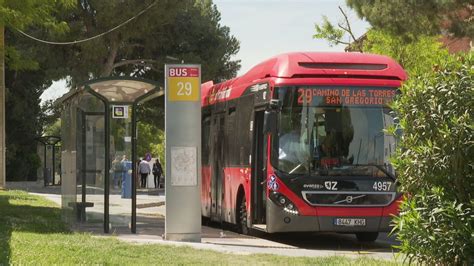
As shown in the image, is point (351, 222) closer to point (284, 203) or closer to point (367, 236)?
point (284, 203)

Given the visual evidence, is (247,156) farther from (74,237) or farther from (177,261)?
(177,261)

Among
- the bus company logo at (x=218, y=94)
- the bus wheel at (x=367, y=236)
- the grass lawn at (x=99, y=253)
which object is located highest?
the bus company logo at (x=218, y=94)

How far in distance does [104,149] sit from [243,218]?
10.1 feet

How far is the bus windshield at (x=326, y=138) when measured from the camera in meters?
15.1

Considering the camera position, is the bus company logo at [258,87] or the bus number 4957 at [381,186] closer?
the bus number 4957 at [381,186]

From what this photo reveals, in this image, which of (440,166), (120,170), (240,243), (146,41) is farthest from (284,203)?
(146,41)

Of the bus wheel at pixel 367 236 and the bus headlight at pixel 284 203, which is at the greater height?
the bus headlight at pixel 284 203

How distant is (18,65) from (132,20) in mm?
19339

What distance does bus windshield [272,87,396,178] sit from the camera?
1507 cm

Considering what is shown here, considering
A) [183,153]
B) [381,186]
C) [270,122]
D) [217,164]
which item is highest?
[270,122]

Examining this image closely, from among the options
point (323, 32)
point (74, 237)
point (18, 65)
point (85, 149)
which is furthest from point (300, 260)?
point (323, 32)

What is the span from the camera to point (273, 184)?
49.6ft

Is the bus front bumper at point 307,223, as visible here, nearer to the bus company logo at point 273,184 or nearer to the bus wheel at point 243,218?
the bus company logo at point 273,184

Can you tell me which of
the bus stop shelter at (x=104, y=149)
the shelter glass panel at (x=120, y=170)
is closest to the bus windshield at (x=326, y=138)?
the bus stop shelter at (x=104, y=149)
